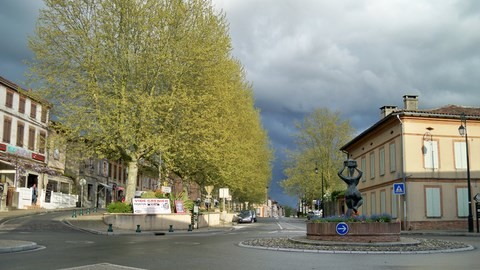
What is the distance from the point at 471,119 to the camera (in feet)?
115

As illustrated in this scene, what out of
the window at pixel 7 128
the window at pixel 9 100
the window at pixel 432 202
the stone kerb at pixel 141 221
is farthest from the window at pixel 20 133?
the window at pixel 432 202

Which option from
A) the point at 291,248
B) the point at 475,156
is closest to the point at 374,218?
the point at 291,248

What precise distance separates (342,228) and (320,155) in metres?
45.9

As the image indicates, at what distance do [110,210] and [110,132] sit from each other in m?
5.27

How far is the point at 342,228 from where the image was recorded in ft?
58.3

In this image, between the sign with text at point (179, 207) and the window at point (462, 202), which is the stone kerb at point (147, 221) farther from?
the window at point (462, 202)

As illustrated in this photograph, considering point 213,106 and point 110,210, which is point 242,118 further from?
point 110,210

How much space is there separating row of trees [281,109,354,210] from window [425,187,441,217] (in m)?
27.2

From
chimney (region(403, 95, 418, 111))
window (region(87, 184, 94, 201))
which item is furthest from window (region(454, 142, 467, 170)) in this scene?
window (region(87, 184, 94, 201))

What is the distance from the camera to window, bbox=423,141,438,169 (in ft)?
112

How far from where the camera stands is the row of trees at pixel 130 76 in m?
27.6

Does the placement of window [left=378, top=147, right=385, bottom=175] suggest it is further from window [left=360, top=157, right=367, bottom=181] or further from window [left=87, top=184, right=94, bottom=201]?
window [left=87, top=184, right=94, bottom=201]

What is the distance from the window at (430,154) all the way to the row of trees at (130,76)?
47.6ft

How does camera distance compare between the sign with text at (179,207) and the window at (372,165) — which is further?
the window at (372,165)
